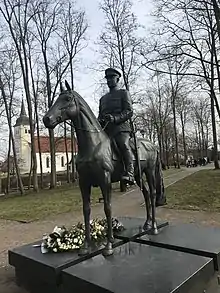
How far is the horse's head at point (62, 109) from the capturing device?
4.24m

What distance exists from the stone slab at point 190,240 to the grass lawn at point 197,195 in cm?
652

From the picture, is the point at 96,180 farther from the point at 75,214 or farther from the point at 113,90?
the point at 75,214

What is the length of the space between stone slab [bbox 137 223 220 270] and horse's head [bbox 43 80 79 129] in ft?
8.78

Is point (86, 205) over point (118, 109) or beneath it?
beneath

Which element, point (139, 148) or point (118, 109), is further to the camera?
point (139, 148)

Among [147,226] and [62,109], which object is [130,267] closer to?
[147,226]

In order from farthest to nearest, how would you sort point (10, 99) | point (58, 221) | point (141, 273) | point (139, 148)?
point (10, 99), point (58, 221), point (139, 148), point (141, 273)

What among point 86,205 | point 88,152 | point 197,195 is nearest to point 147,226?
point 86,205

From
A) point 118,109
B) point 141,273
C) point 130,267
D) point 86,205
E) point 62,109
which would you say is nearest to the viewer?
point 141,273

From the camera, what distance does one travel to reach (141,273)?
3922 millimetres

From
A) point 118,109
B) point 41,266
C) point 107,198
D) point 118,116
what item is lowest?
point 41,266

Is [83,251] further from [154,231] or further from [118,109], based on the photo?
[118,109]

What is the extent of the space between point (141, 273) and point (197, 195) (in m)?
11.1

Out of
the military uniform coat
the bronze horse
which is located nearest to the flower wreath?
the bronze horse
